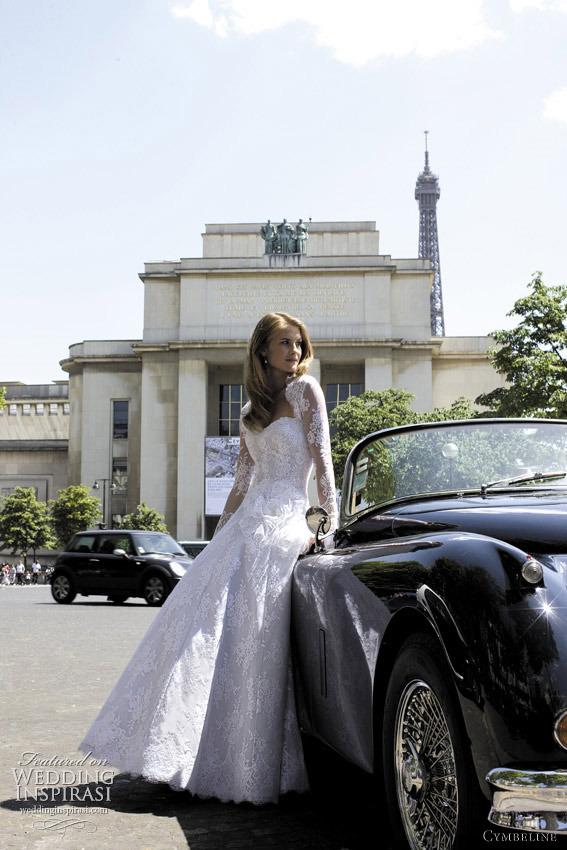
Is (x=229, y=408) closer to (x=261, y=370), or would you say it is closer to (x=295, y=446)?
(x=261, y=370)

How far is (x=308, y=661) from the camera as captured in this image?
395cm

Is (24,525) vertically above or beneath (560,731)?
above

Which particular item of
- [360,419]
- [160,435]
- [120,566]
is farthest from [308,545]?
[160,435]

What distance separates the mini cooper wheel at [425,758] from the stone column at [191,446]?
208 ft

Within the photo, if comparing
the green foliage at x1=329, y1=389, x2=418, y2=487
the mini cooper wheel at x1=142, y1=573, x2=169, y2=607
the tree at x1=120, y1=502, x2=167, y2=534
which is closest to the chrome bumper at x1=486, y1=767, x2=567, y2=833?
the mini cooper wheel at x1=142, y1=573, x2=169, y2=607

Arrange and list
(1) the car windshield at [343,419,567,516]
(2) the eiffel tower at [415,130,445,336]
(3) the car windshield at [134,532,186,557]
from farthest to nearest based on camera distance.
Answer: (2) the eiffel tower at [415,130,445,336] → (3) the car windshield at [134,532,186,557] → (1) the car windshield at [343,419,567,516]

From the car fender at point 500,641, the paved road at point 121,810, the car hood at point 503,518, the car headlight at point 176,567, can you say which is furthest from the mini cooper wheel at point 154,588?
the car fender at point 500,641

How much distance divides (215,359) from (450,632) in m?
67.2

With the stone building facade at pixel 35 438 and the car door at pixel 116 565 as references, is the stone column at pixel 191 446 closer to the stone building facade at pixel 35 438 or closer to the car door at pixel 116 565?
the stone building facade at pixel 35 438

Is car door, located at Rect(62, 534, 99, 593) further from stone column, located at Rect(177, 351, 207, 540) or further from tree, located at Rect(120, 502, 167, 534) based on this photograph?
stone column, located at Rect(177, 351, 207, 540)

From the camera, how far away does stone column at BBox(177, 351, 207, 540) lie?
218 feet

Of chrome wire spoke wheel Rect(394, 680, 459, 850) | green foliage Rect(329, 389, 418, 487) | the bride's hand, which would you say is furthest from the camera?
green foliage Rect(329, 389, 418, 487)

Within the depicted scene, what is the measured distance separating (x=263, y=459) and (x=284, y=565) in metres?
0.60

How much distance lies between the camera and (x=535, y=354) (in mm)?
26406
